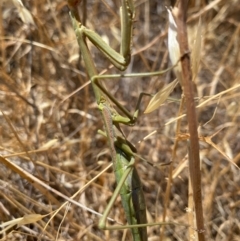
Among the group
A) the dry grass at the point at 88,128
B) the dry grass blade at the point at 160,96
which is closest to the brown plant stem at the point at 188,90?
the dry grass blade at the point at 160,96

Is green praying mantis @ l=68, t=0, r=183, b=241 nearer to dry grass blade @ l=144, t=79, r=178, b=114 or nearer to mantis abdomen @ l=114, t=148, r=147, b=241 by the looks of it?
mantis abdomen @ l=114, t=148, r=147, b=241

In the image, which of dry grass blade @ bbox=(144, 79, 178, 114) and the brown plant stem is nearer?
the brown plant stem

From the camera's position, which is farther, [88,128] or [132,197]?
[88,128]

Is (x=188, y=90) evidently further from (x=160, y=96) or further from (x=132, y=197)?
Answer: (x=132, y=197)

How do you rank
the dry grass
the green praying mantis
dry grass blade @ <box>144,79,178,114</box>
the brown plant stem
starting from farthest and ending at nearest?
the dry grass → the green praying mantis → dry grass blade @ <box>144,79,178,114</box> → the brown plant stem

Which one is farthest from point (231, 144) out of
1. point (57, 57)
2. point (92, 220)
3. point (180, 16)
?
point (180, 16)

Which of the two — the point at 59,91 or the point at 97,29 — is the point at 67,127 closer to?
the point at 59,91

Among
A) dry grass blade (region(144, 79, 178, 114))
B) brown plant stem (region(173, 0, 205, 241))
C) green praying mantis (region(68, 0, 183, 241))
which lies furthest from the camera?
green praying mantis (region(68, 0, 183, 241))

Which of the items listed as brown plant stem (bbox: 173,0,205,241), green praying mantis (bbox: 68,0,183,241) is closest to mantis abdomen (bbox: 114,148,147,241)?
green praying mantis (bbox: 68,0,183,241)

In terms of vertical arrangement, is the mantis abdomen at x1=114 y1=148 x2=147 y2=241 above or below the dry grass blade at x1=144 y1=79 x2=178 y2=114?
below

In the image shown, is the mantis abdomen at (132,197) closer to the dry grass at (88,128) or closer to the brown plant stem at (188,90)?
the brown plant stem at (188,90)

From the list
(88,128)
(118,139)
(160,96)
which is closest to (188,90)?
(160,96)
